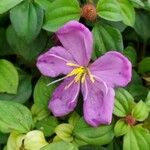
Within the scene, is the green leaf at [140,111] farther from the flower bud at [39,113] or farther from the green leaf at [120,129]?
the flower bud at [39,113]

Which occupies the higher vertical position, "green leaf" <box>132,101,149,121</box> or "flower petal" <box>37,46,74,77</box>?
"flower petal" <box>37,46,74,77</box>

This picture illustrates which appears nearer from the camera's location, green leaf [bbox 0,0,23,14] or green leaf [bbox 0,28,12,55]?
green leaf [bbox 0,0,23,14]

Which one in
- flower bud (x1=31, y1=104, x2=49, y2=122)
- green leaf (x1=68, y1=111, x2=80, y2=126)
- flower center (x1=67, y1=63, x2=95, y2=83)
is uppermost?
flower center (x1=67, y1=63, x2=95, y2=83)

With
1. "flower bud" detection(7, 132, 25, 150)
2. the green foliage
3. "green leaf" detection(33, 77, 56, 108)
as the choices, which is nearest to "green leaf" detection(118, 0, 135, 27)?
the green foliage

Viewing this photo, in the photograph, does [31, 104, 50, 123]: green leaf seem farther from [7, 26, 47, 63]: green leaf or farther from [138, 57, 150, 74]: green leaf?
[138, 57, 150, 74]: green leaf

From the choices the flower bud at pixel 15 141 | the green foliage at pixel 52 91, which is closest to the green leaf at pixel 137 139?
the green foliage at pixel 52 91

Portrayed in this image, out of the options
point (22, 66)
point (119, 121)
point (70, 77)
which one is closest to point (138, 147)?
point (119, 121)
